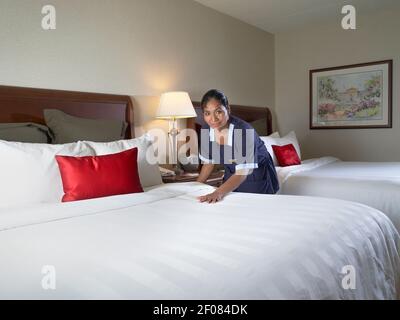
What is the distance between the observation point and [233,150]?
2225 mm

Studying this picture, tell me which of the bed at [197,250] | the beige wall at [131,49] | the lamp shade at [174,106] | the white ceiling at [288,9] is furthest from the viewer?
the white ceiling at [288,9]

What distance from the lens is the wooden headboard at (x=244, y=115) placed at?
343 centimetres

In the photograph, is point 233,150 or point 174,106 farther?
point 174,106

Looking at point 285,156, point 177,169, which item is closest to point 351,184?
point 285,156

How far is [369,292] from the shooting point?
1.27m

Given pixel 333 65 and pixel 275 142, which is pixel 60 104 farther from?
pixel 333 65

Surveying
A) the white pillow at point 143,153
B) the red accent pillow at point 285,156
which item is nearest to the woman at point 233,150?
the white pillow at point 143,153

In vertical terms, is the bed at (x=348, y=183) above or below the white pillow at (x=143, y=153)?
below

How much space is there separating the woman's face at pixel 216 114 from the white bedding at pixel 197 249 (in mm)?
660

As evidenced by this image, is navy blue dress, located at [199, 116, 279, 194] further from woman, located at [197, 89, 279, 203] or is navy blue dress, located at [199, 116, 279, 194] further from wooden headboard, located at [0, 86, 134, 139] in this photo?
wooden headboard, located at [0, 86, 134, 139]

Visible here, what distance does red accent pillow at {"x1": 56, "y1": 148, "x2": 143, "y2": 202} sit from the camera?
1684mm

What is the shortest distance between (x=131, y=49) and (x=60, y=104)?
2.93ft

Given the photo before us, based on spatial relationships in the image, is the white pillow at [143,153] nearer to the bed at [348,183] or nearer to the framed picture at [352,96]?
the bed at [348,183]
